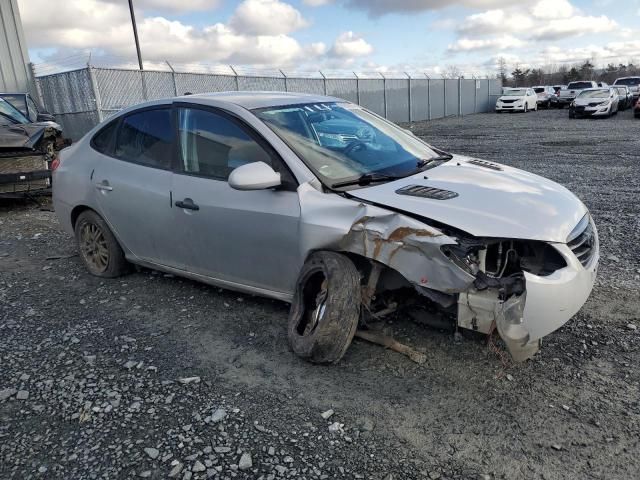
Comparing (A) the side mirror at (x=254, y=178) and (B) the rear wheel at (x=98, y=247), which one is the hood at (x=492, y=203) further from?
(B) the rear wheel at (x=98, y=247)

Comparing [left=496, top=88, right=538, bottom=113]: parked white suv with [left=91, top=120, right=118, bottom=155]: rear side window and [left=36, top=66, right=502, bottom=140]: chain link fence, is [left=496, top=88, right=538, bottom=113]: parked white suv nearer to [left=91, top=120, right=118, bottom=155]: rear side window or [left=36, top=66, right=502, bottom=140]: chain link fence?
[left=36, top=66, right=502, bottom=140]: chain link fence

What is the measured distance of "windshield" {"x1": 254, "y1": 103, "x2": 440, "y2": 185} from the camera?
3.49m

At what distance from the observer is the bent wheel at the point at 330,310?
3064 mm

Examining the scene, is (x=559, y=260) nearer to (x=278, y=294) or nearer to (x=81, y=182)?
(x=278, y=294)

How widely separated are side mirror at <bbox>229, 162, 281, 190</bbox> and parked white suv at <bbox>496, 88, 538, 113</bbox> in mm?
33851

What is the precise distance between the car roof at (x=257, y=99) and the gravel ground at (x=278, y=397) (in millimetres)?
1538

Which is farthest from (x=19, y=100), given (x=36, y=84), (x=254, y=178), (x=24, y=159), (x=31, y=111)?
(x=254, y=178)

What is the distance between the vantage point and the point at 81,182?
474cm

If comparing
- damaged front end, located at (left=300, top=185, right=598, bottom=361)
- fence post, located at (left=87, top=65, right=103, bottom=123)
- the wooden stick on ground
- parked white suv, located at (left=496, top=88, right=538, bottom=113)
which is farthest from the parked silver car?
parked white suv, located at (left=496, top=88, right=538, bottom=113)

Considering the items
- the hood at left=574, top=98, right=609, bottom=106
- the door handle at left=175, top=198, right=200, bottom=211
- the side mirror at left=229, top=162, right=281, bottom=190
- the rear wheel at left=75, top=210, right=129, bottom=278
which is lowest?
the hood at left=574, top=98, right=609, bottom=106

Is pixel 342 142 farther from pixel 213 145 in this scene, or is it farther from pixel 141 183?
pixel 141 183

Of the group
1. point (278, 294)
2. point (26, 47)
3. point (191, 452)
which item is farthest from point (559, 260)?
point (26, 47)

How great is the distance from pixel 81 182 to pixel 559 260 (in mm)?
4010

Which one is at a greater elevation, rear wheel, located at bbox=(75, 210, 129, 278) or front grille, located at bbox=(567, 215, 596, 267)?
front grille, located at bbox=(567, 215, 596, 267)
